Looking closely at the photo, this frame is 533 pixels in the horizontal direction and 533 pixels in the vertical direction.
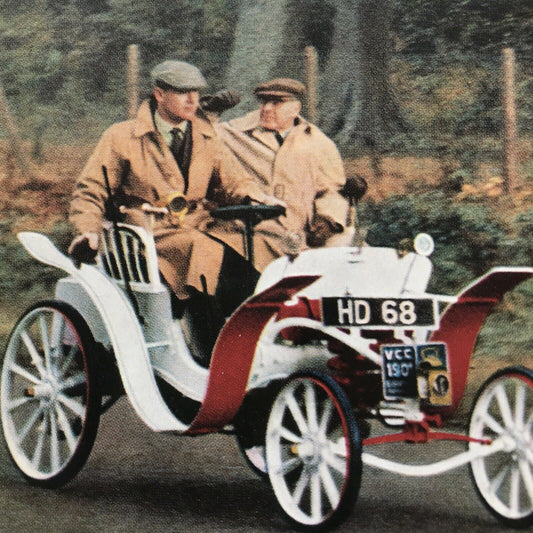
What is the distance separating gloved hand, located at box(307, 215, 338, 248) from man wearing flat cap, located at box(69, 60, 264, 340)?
0.42m

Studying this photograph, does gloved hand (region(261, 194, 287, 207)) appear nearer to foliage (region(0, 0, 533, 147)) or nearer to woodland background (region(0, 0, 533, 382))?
woodland background (region(0, 0, 533, 382))

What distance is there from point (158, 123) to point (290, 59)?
0.91 m

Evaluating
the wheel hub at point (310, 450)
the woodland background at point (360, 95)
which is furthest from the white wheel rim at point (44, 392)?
the wheel hub at point (310, 450)

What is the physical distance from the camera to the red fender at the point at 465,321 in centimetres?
502

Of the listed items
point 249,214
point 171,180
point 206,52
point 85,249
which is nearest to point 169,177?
point 171,180

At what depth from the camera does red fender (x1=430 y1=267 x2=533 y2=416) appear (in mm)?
5016

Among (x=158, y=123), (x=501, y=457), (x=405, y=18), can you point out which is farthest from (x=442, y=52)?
(x=501, y=457)

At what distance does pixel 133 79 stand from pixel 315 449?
277 centimetres

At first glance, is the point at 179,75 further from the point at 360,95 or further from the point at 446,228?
the point at 446,228

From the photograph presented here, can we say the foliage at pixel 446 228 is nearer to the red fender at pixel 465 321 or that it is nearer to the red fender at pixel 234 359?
the red fender at pixel 465 321

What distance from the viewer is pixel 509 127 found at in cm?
615

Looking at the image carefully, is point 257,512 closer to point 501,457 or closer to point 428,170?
point 501,457

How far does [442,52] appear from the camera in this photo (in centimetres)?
627

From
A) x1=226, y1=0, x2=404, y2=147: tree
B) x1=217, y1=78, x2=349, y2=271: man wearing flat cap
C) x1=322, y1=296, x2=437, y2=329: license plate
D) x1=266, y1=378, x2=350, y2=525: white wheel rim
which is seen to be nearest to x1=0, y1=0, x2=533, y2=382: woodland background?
x1=226, y1=0, x2=404, y2=147: tree
